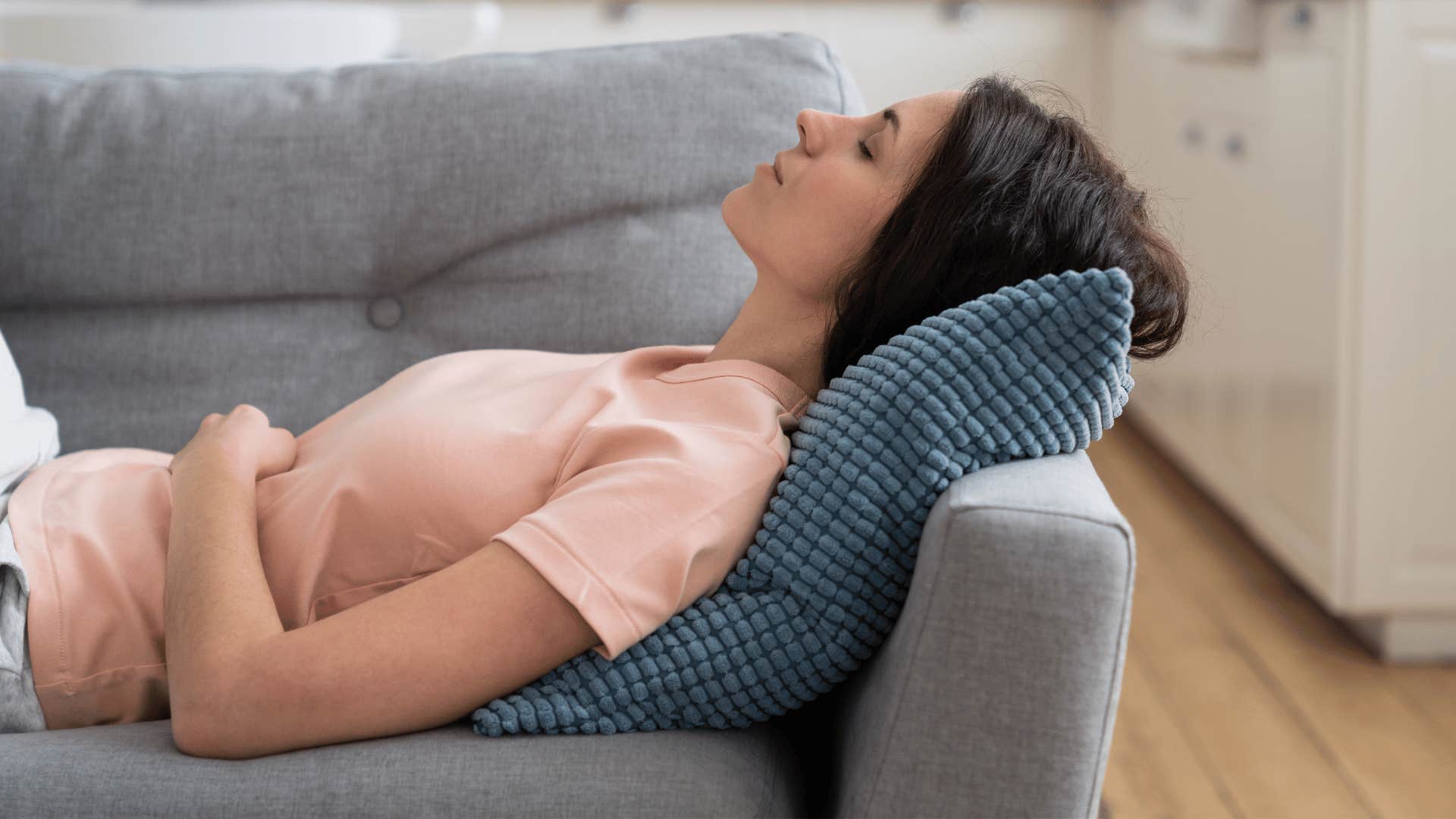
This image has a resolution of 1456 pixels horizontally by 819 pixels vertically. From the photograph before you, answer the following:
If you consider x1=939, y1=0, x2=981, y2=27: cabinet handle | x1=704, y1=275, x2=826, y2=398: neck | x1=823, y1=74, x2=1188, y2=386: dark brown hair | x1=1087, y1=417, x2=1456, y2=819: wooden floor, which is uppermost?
x1=823, y1=74, x2=1188, y2=386: dark brown hair

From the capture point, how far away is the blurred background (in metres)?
1.82

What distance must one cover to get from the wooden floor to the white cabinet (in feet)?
0.25

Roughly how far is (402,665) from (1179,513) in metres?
2.19

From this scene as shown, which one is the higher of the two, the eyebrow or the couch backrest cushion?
the eyebrow

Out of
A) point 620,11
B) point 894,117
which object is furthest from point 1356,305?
point 620,11

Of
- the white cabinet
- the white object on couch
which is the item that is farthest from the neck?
the white object on couch

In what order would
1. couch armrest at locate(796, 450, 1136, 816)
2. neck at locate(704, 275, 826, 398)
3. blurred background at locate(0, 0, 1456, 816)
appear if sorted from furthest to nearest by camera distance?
blurred background at locate(0, 0, 1456, 816)
neck at locate(704, 275, 826, 398)
couch armrest at locate(796, 450, 1136, 816)

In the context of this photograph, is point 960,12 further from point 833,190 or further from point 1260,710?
point 833,190

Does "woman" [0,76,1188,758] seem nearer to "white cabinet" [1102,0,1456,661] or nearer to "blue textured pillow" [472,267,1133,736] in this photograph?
"blue textured pillow" [472,267,1133,736]

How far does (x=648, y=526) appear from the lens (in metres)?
0.86

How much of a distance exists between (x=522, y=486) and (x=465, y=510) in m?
0.04

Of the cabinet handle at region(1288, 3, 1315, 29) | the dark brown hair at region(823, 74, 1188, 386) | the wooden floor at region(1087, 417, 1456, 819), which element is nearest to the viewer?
the dark brown hair at region(823, 74, 1188, 386)

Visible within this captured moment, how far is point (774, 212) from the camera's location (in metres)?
1.09

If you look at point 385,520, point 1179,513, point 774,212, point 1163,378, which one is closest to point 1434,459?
point 1179,513
